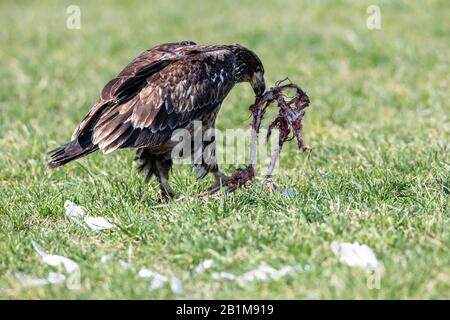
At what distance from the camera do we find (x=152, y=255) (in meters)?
4.53

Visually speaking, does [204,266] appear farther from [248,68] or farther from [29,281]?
[248,68]

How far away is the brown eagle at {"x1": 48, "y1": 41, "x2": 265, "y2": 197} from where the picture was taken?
5.57m

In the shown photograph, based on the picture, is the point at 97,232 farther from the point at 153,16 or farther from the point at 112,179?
the point at 153,16

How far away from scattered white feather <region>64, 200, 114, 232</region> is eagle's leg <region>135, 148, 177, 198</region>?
2.21 ft

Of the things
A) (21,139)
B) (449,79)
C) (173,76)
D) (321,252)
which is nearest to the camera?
(321,252)

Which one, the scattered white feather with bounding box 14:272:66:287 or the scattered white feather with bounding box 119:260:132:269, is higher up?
the scattered white feather with bounding box 119:260:132:269

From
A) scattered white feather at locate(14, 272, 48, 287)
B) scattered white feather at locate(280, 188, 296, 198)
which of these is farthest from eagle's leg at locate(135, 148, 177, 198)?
scattered white feather at locate(14, 272, 48, 287)

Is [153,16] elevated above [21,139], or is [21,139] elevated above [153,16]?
[153,16]

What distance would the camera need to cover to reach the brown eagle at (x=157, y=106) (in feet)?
18.3

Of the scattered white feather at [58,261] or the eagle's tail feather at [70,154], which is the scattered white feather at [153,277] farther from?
the eagle's tail feather at [70,154]

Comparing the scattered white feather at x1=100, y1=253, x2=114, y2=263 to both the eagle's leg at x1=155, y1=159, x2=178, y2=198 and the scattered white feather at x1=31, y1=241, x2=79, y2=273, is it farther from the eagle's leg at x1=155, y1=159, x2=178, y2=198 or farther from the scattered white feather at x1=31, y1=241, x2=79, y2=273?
the eagle's leg at x1=155, y1=159, x2=178, y2=198

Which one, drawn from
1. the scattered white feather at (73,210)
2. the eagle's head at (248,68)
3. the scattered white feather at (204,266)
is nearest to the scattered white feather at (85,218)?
the scattered white feather at (73,210)

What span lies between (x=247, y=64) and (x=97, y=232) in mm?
2075

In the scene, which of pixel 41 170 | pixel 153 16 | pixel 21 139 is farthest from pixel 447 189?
pixel 153 16
